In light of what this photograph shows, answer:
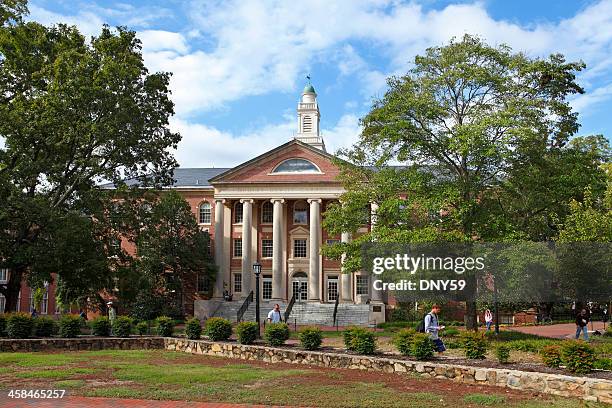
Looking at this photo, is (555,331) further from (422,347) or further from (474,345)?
(422,347)

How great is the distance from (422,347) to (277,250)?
3104cm

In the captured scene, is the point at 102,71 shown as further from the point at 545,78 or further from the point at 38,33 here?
the point at 545,78

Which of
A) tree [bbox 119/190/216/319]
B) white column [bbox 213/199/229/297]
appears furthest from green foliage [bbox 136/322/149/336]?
white column [bbox 213/199/229/297]

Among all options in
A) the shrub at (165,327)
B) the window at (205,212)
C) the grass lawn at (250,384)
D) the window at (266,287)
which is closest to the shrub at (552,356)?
the grass lawn at (250,384)

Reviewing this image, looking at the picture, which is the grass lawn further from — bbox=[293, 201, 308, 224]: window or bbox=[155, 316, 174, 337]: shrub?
bbox=[293, 201, 308, 224]: window

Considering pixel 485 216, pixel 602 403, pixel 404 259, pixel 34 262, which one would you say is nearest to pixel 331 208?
pixel 404 259

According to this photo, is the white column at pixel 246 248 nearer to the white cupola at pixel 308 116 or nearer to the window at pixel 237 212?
the window at pixel 237 212

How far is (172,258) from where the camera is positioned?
4403 centimetres

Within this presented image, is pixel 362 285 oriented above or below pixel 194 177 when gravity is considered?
below

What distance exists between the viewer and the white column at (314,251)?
4575cm

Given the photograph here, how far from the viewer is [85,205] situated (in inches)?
1073

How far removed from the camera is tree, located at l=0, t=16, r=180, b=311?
25.0m

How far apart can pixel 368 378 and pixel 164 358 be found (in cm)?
705

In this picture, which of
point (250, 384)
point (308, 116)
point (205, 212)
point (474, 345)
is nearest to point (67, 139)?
point (250, 384)
